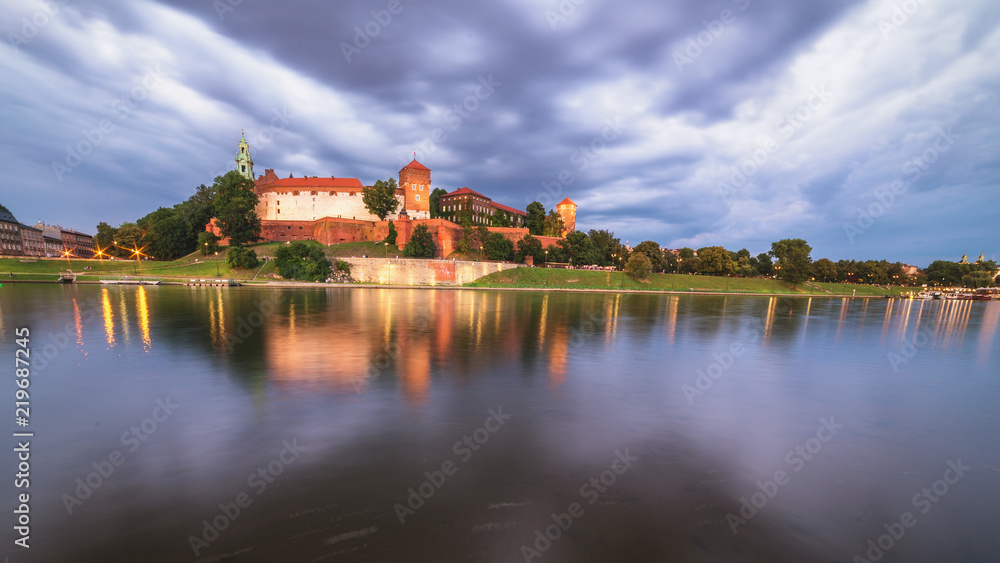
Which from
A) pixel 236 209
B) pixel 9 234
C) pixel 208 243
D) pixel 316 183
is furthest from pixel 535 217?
pixel 9 234

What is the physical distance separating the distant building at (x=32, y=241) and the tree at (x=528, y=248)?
102649 mm

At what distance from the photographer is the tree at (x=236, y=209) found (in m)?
52.6

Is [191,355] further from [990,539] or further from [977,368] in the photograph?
[977,368]

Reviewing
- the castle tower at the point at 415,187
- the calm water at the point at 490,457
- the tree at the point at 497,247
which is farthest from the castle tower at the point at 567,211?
the calm water at the point at 490,457

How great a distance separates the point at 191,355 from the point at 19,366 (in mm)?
3353

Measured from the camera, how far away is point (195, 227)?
61.0 metres

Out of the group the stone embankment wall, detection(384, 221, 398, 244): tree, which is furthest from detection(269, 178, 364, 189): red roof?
the stone embankment wall

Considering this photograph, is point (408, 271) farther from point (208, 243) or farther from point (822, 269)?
point (822, 269)

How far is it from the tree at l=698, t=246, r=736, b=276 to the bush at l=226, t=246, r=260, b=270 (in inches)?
3277

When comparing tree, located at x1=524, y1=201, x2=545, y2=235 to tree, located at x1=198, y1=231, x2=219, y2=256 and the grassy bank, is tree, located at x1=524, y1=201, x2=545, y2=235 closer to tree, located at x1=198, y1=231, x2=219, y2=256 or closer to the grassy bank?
the grassy bank

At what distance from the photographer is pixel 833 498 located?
184 inches

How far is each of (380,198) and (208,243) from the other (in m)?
27.2

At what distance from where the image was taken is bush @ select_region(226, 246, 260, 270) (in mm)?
49812

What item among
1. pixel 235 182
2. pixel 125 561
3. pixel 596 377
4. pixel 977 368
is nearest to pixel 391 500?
pixel 125 561
